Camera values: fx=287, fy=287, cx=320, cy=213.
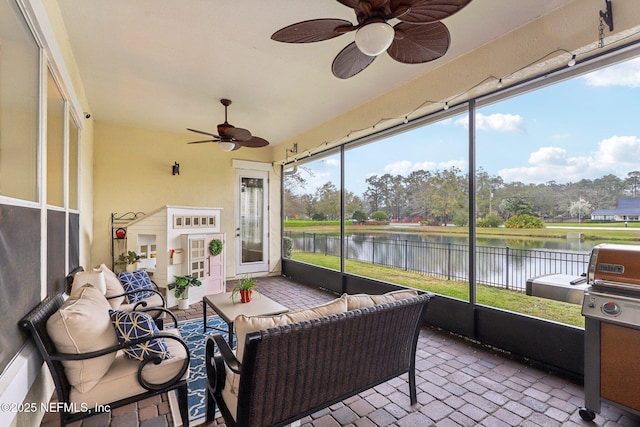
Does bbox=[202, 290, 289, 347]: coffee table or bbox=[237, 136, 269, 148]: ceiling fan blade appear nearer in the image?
bbox=[202, 290, 289, 347]: coffee table

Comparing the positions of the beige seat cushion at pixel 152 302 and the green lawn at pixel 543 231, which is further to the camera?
the beige seat cushion at pixel 152 302

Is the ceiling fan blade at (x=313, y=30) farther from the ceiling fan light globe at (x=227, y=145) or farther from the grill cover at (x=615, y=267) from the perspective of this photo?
the ceiling fan light globe at (x=227, y=145)

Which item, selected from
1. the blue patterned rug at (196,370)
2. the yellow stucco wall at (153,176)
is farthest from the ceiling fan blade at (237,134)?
the blue patterned rug at (196,370)

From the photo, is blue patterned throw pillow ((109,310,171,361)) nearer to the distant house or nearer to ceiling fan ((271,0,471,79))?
ceiling fan ((271,0,471,79))

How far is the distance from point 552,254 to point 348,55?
279 centimetres

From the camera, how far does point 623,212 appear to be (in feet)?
8.00

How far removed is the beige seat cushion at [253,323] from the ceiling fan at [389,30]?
162cm

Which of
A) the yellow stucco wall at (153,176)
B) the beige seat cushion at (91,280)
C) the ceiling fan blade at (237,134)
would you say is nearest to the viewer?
the beige seat cushion at (91,280)

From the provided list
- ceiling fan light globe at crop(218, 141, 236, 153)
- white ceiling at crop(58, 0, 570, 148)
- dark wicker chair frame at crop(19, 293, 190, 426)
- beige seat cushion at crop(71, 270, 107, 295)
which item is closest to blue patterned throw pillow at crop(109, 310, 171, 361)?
dark wicker chair frame at crop(19, 293, 190, 426)

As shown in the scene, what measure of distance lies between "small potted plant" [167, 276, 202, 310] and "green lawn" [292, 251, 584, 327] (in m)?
2.48

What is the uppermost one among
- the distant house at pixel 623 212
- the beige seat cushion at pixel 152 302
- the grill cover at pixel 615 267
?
the distant house at pixel 623 212

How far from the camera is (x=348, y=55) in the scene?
2.21m

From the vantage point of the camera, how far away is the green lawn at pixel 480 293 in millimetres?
2750

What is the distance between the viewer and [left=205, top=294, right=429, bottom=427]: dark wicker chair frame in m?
1.45
